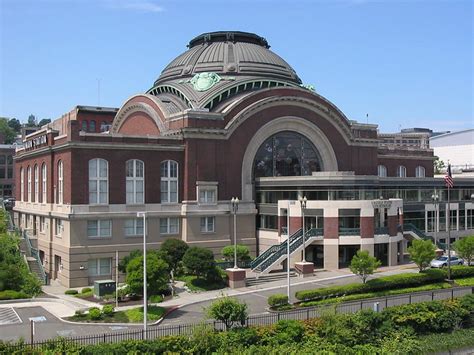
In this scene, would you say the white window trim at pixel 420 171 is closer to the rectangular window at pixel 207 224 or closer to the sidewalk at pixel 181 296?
the sidewalk at pixel 181 296

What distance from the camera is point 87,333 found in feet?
112

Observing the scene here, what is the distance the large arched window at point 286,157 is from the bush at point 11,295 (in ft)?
85.2

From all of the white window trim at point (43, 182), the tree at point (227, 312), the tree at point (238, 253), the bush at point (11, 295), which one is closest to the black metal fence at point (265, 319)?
the tree at point (227, 312)

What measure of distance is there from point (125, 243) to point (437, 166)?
98816 millimetres

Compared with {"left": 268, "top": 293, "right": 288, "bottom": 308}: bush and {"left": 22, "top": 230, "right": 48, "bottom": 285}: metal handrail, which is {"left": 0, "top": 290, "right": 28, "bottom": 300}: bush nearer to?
{"left": 22, "top": 230, "right": 48, "bottom": 285}: metal handrail

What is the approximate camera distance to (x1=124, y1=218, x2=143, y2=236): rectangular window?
175ft

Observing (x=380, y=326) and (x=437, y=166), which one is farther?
(x=437, y=166)

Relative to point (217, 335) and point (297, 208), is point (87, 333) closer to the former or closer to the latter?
point (217, 335)

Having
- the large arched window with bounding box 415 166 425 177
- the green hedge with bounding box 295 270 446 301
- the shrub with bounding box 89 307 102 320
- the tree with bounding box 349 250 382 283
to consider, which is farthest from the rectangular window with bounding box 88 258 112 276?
the large arched window with bounding box 415 166 425 177

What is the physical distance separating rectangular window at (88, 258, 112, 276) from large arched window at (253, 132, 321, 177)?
1753cm

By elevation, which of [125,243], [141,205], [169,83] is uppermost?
[169,83]

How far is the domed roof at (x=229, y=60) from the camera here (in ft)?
220

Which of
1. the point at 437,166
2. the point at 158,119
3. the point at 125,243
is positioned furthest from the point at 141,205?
the point at 437,166

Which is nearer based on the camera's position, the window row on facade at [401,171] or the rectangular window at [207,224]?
the rectangular window at [207,224]
